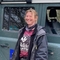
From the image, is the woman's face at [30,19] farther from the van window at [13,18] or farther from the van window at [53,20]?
the van window at [13,18]

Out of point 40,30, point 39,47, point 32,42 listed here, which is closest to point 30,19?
point 40,30

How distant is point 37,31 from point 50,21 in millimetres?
427

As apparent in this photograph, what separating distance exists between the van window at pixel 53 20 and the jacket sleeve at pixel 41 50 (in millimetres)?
414

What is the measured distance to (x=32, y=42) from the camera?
3270 mm

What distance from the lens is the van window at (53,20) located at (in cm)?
352

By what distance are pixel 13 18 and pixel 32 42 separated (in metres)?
0.91

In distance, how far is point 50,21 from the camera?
3.61 metres

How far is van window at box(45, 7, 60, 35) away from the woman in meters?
0.33

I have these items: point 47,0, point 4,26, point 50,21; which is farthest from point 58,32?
point 4,26

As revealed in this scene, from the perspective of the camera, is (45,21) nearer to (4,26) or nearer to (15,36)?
(15,36)

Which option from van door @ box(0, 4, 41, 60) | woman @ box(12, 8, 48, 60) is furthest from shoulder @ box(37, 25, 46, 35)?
van door @ box(0, 4, 41, 60)

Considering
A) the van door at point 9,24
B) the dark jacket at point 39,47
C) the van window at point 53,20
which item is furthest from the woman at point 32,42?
the van door at point 9,24

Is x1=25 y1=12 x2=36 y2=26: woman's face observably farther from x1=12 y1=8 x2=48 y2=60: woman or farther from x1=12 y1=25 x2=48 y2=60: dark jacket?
x1=12 y1=25 x2=48 y2=60: dark jacket

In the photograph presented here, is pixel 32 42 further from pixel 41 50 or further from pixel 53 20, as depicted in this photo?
pixel 53 20
